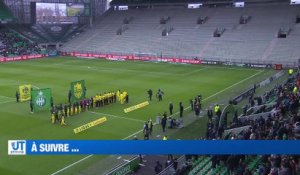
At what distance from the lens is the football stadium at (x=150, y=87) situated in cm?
1395

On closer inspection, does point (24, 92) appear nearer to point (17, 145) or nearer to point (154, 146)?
point (17, 145)

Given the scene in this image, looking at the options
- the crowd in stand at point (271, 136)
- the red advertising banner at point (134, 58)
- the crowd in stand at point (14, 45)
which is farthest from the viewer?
the crowd in stand at point (14, 45)

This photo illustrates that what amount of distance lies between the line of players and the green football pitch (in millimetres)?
554

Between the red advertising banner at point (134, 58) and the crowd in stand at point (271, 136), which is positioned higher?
the red advertising banner at point (134, 58)

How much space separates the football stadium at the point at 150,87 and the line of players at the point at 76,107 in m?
0.10

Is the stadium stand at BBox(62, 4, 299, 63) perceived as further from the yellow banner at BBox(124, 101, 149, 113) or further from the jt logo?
the jt logo

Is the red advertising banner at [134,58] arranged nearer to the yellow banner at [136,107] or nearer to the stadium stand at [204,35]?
the stadium stand at [204,35]

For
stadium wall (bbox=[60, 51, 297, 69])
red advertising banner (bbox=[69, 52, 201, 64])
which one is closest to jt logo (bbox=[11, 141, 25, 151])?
stadium wall (bbox=[60, 51, 297, 69])

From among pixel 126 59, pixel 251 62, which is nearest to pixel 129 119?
pixel 251 62

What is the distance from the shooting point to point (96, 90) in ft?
126

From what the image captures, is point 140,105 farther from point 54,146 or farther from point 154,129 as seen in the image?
point 54,146
